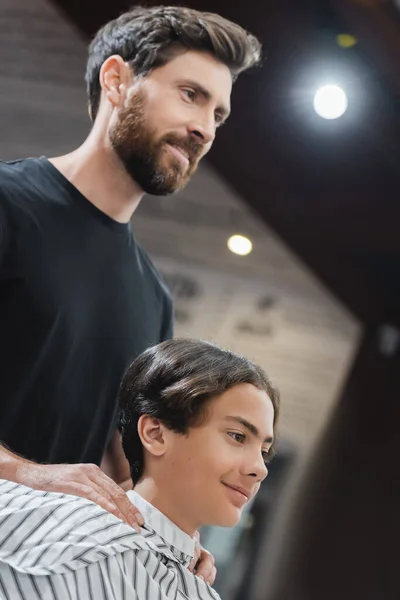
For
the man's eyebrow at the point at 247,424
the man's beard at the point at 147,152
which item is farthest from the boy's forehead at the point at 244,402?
the man's beard at the point at 147,152

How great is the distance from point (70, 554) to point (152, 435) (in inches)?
13.8

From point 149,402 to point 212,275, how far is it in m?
1.37

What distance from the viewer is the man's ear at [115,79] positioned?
1.84m

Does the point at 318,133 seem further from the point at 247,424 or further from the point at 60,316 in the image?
the point at 247,424

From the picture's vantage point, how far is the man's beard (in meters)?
1.75

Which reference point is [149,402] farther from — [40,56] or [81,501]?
[40,56]

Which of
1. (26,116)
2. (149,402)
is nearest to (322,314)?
(26,116)

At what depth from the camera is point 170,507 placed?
1.47 m

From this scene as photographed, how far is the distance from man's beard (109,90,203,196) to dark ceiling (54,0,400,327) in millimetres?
700

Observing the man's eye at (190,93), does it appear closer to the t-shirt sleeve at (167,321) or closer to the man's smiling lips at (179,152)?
the man's smiling lips at (179,152)

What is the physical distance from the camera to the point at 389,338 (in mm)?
3438

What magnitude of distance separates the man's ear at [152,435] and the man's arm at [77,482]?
0.45 ft

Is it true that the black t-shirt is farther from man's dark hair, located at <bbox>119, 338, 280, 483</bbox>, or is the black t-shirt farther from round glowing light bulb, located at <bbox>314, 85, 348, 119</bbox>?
round glowing light bulb, located at <bbox>314, 85, 348, 119</bbox>

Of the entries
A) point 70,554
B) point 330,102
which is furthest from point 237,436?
point 330,102
